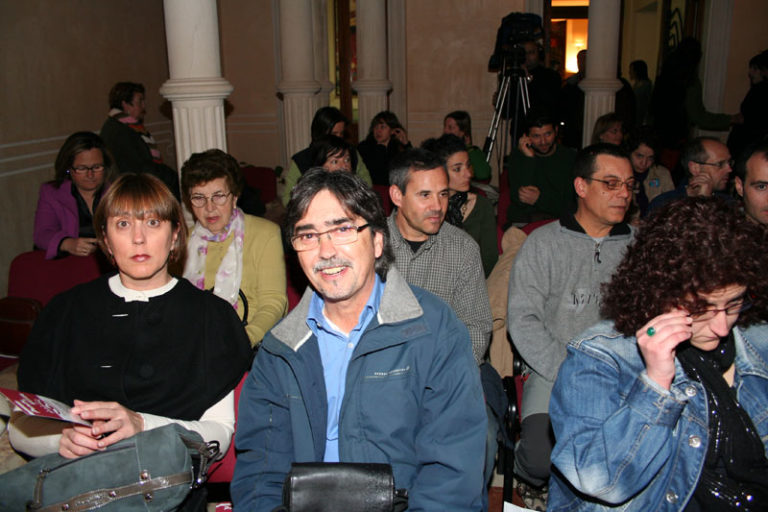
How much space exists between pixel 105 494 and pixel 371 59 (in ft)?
23.6

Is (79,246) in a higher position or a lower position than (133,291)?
lower

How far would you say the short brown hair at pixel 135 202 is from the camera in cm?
213

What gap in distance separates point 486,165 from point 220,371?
3.89 metres

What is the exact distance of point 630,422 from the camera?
1546 millimetres

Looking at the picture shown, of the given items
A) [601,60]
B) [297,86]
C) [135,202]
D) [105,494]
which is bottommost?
[105,494]

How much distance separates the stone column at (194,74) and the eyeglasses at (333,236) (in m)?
2.45

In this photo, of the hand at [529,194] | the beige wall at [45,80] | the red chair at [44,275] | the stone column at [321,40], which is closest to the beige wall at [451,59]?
the stone column at [321,40]

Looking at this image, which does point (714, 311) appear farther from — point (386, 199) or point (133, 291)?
point (386, 199)

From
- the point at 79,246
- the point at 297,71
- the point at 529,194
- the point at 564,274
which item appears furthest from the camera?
the point at 297,71

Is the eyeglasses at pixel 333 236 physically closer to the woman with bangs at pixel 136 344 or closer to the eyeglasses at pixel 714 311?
the woman with bangs at pixel 136 344

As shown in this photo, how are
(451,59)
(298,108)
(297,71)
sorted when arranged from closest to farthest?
(297,71), (298,108), (451,59)

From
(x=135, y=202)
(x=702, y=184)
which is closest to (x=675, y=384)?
(x=135, y=202)

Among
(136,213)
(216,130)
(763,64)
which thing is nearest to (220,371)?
(136,213)

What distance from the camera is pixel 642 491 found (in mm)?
1641
